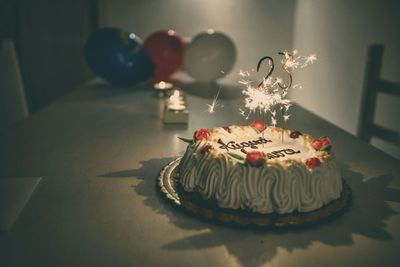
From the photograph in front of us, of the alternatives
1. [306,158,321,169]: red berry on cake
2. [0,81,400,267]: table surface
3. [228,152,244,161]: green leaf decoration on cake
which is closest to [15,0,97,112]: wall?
[0,81,400,267]: table surface

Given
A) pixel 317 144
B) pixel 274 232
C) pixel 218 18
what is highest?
pixel 218 18

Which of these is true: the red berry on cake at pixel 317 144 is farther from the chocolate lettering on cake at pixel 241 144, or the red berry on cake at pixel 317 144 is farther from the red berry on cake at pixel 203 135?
the red berry on cake at pixel 203 135

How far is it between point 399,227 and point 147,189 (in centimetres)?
67

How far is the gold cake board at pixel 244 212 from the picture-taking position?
1.05 metres

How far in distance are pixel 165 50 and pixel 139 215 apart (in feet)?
6.27

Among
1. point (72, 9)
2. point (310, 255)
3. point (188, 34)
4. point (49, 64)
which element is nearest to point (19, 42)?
point (49, 64)

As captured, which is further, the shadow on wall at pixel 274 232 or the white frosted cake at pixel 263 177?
the white frosted cake at pixel 263 177

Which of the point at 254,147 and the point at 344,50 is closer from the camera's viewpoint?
the point at 254,147

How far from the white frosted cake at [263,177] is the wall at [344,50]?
3.26ft

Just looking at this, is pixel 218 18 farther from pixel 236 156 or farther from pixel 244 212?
pixel 244 212

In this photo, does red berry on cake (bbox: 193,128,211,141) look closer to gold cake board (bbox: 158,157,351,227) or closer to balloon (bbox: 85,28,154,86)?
gold cake board (bbox: 158,157,351,227)

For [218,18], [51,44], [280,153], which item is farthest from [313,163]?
[51,44]

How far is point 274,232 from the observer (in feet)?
3.37

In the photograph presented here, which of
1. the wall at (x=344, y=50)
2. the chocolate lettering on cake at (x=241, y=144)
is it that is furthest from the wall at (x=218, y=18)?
the chocolate lettering on cake at (x=241, y=144)
